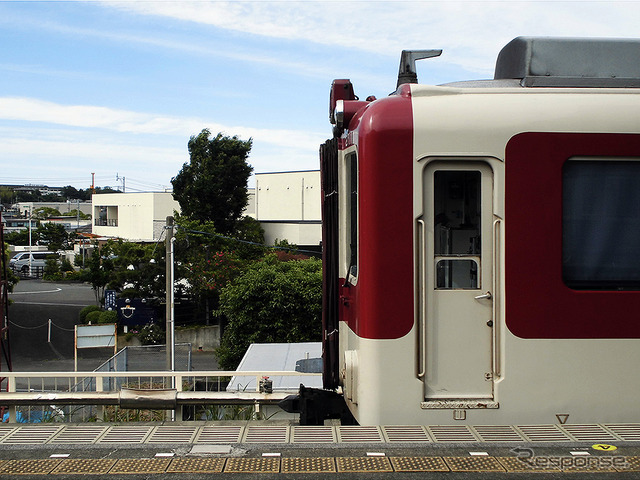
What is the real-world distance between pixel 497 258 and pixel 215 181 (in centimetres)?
4404

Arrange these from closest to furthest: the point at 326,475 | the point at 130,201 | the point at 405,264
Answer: the point at 326,475 < the point at 405,264 < the point at 130,201

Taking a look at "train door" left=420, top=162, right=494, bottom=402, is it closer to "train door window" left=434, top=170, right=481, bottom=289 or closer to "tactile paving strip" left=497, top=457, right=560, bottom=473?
"train door window" left=434, top=170, right=481, bottom=289

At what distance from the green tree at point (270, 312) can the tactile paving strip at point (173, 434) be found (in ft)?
72.5

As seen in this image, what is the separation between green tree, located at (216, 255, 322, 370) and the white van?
41.3 m

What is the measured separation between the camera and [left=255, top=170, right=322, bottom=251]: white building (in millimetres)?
52969

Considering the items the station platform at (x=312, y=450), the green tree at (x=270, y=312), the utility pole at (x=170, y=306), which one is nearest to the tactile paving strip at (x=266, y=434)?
the station platform at (x=312, y=450)

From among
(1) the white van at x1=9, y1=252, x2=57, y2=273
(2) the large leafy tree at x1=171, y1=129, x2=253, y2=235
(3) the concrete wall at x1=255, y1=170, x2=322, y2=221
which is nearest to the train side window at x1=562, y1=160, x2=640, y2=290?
(2) the large leafy tree at x1=171, y1=129, x2=253, y2=235

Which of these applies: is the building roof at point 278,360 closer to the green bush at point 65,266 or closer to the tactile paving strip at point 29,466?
the tactile paving strip at point 29,466

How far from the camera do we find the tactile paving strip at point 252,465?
153 inches

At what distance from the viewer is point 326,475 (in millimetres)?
3832

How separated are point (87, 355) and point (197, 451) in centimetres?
3016

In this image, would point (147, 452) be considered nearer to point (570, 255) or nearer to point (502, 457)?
point (502, 457)

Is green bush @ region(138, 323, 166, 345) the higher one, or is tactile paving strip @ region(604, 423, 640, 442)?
tactile paving strip @ region(604, 423, 640, 442)

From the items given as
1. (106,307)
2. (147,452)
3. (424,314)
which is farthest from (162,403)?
(106,307)
